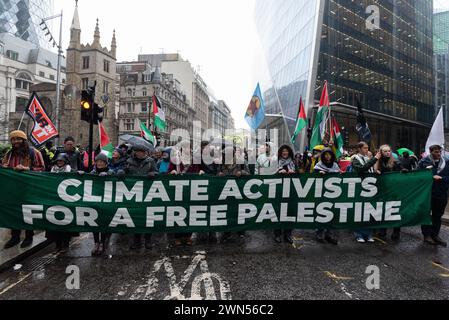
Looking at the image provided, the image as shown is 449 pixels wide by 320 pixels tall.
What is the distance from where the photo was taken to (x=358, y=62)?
1324 inches

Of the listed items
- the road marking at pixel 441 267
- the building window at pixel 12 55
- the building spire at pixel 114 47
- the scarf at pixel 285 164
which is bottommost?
the road marking at pixel 441 267

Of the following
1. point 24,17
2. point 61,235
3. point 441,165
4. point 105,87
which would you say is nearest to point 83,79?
point 105,87

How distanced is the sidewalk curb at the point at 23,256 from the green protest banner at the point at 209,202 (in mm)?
470

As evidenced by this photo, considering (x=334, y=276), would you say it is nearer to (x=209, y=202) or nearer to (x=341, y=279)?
(x=341, y=279)

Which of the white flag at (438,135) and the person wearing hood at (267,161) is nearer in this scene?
the white flag at (438,135)

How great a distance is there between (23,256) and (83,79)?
211ft

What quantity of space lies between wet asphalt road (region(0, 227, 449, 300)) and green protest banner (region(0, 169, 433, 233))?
1.55ft

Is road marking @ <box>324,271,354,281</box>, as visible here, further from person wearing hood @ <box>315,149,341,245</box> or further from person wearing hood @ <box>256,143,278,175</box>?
person wearing hood @ <box>256,143,278,175</box>

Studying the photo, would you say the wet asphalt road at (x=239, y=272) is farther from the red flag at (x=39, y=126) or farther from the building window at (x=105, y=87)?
the building window at (x=105, y=87)

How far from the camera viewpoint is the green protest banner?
514 centimetres

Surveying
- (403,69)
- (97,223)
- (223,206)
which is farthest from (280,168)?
(403,69)

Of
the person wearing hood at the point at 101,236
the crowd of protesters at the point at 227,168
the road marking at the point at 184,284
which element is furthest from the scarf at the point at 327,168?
the person wearing hood at the point at 101,236

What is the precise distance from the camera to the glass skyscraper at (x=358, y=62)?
29953 millimetres

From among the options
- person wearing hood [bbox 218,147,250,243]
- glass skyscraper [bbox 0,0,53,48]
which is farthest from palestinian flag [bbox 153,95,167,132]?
glass skyscraper [bbox 0,0,53,48]
